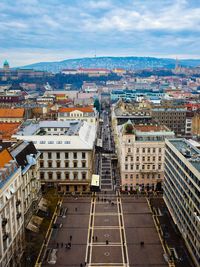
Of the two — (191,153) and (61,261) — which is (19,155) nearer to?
(61,261)

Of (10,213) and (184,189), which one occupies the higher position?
(184,189)

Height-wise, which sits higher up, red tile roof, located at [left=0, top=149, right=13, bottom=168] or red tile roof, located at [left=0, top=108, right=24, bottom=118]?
red tile roof, located at [left=0, top=149, right=13, bottom=168]

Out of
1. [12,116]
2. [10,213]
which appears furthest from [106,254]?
[12,116]

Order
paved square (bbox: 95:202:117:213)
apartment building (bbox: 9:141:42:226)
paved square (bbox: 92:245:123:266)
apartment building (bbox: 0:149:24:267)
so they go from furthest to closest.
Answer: paved square (bbox: 95:202:117:213)
apartment building (bbox: 9:141:42:226)
paved square (bbox: 92:245:123:266)
apartment building (bbox: 0:149:24:267)

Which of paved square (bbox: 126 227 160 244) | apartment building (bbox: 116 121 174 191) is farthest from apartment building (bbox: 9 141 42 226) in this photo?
apartment building (bbox: 116 121 174 191)

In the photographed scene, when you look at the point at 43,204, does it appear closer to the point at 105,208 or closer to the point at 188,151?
the point at 105,208

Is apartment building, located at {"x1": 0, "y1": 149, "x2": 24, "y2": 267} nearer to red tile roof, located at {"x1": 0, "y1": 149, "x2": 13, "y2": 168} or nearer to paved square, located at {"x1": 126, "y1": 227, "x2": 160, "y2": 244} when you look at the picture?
red tile roof, located at {"x1": 0, "y1": 149, "x2": 13, "y2": 168}

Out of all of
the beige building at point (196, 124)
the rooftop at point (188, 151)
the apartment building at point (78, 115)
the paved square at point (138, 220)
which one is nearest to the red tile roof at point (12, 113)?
the apartment building at point (78, 115)
